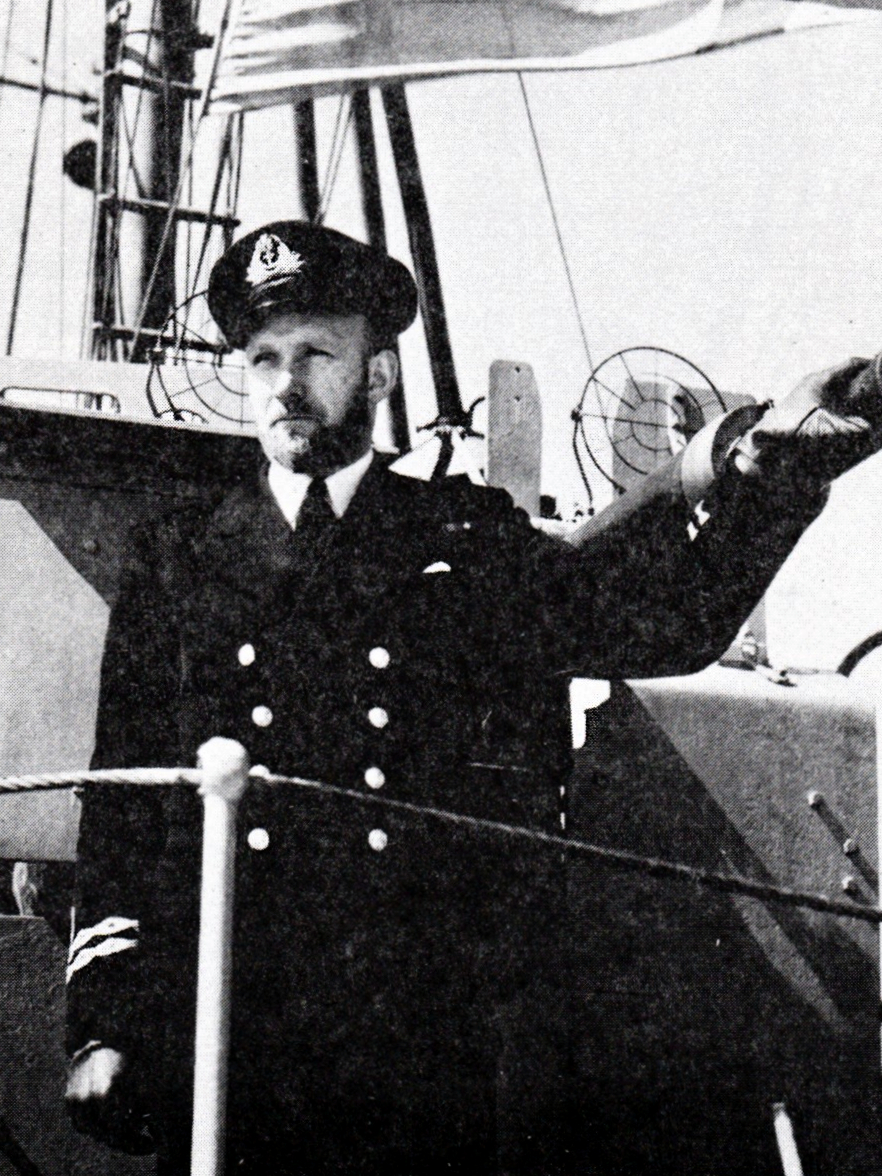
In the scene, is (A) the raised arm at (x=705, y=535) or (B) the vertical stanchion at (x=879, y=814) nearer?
(A) the raised arm at (x=705, y=535)

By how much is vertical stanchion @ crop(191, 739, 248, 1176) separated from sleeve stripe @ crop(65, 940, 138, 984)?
0.47 meters

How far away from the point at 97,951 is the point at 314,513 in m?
0.83

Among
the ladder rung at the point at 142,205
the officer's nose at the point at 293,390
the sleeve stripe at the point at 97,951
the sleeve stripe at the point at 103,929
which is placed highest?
the ladder rung at the point at 142,205

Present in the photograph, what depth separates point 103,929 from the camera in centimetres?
207

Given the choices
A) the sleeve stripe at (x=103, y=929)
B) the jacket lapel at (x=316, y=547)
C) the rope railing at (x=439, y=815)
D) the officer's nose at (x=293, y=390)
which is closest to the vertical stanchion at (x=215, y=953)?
the rope railing at (x=439, y=815)

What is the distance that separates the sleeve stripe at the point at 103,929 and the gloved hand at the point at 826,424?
126cm

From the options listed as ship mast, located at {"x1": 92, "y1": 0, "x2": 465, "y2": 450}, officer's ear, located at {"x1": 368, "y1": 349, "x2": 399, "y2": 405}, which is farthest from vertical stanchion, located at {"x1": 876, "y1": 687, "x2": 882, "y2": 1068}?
ship mast, located at {"x1": 92, "y1": 0, "x2": 465, "y2": 450}

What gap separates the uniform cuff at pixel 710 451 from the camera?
215 centimetres

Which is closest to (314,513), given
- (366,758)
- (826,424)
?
(366,758)

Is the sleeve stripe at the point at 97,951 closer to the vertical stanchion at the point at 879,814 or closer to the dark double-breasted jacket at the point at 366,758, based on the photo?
the dark double-breasted jacket at the point at 366,758

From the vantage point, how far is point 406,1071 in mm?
2158

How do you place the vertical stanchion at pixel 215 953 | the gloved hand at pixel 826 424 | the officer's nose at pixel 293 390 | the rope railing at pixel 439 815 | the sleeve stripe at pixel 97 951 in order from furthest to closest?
1. the officer's nose at pixel 293 390
2. the sleeve stripe at pixel 97 951
3. the gloved hand at pixel 826 424
4. the rope railing at pixel 439 815
5. the vertical stanchion at pixel 215 953

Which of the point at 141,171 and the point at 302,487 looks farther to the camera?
the point at 141,171

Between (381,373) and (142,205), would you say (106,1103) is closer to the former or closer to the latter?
(381,373)
